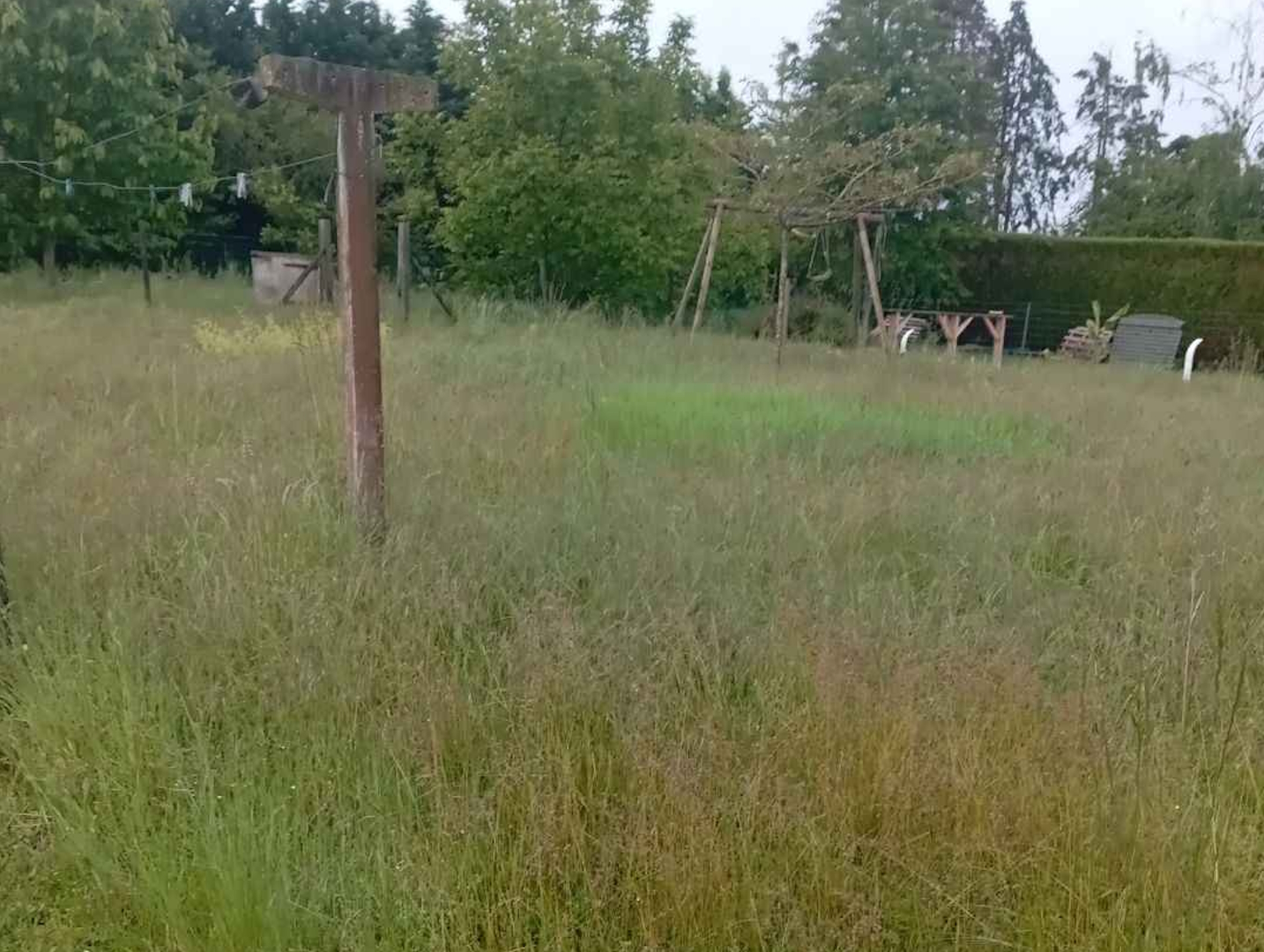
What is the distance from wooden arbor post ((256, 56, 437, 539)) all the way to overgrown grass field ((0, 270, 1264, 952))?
18cm

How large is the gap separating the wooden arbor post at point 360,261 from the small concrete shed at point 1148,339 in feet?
50.8

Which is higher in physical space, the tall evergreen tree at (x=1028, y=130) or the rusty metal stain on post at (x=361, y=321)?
the tall evergreen tree at (x=1028, y=130)

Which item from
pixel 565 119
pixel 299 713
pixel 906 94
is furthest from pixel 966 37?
pixel 299 713

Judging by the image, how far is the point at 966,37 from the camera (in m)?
42.2

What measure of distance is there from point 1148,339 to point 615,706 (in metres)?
17.0

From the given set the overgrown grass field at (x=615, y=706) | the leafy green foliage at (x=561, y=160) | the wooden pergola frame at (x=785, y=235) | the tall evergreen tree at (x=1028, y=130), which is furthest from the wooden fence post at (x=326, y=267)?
the tall evergreen tree at (x=1028, y=130)

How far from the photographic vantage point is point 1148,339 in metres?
16.9

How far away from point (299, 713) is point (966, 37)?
4649 centimetres

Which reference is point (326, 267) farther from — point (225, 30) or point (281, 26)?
point (281, 26)

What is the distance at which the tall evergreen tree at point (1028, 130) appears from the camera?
46.4m

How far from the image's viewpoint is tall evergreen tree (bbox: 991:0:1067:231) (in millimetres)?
46406

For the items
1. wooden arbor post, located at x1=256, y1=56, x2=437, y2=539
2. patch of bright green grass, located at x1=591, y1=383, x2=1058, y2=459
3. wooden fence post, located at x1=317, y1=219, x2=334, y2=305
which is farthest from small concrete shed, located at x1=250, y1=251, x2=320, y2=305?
wooden arbor post, located at x1=256, y1=56, x2=437, y2=539

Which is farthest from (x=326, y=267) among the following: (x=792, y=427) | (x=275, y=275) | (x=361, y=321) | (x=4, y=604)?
(x=4, y=604)

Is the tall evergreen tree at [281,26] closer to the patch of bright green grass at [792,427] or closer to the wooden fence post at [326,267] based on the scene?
the wooden fence post at [326,267]
